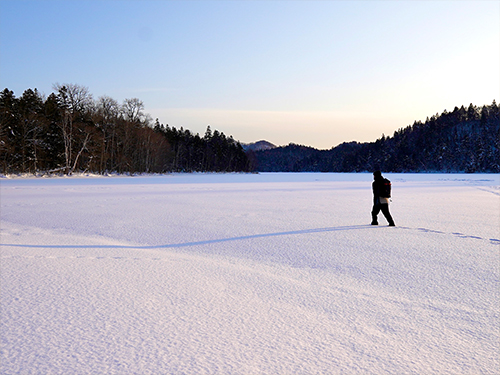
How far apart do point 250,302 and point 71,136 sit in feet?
146

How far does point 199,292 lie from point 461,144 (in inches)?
5287

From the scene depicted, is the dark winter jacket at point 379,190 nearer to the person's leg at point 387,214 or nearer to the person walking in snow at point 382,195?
the person walking in snow at point 382,195

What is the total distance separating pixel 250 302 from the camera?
3.30 metres

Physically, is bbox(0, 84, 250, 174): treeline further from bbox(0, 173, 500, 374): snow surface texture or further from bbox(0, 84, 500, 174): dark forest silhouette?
bbox(0, 173, 500, 374): snow surface texture

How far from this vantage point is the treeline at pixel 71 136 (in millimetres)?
38406

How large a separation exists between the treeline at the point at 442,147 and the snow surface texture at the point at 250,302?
381ft

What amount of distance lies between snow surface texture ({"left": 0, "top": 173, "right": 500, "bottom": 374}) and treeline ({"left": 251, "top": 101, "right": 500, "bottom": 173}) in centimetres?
11600

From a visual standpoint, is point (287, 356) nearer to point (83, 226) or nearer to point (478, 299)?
point (478, 299)

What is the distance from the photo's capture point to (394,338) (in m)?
2.59

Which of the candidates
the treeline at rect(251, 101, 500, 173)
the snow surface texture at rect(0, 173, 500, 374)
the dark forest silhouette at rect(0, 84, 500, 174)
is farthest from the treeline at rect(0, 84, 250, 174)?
the treeline at rect(251, 101, 500, 173)

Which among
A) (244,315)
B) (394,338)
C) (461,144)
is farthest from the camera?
(461,144)

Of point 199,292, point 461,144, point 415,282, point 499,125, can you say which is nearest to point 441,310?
point 415,282

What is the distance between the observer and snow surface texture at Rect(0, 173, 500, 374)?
2262mm

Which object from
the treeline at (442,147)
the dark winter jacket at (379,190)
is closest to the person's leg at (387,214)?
the dark winter jacket at (379,190)
